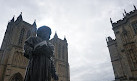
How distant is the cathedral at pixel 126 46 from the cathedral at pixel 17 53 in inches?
845

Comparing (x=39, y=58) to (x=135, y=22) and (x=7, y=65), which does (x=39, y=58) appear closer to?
(x=135, y=22)

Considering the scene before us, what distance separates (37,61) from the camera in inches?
122

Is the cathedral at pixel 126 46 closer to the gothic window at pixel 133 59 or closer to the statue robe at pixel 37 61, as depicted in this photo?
the gothic window at pixel 133 59

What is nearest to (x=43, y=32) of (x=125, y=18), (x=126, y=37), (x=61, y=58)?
(x=126, y=37)

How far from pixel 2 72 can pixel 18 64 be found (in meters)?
3.89

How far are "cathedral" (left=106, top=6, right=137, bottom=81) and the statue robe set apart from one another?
20419 mm

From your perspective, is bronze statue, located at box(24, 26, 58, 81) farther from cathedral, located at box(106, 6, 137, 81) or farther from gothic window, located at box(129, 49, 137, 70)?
gothic window, located at box(129, 49, 137, 70)

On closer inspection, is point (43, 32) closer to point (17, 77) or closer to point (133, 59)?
point (133, 59)

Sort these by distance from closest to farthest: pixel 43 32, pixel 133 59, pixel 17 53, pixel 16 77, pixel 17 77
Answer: pixel 43 32 → pixel 133 59 → pixel 16 77 → pixel 17 77 → pixel 17 53

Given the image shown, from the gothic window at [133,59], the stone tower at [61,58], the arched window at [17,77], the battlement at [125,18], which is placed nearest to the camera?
the gothic window at [133,59]

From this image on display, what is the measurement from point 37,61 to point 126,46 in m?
22.9

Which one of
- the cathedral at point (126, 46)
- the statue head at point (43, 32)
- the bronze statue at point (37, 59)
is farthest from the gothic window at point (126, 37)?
the bronze statue at point (37, 59)

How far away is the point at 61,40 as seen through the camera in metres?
47.5

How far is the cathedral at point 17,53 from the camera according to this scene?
28.1 metres
